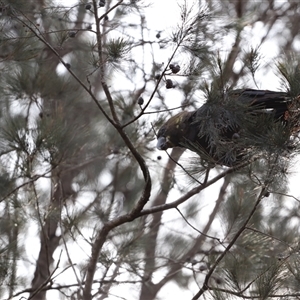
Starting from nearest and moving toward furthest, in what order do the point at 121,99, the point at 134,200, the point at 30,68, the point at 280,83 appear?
the point at 280,83, the point at 121,99, the point at 30,68, the point at 134,200

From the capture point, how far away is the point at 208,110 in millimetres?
1986

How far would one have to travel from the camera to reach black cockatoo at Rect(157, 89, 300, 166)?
1.84m

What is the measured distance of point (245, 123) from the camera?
6.28 feet

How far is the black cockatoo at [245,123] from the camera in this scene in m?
1.84

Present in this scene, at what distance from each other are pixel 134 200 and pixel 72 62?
2.90 ft

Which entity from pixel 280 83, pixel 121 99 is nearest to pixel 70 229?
pixel 121 99

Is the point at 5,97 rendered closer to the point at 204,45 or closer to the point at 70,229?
the point at 70,229

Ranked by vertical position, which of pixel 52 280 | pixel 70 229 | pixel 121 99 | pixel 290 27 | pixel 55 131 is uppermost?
→ pixel 290 27

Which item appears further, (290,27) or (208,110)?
(290,27)

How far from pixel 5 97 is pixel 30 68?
0.20m

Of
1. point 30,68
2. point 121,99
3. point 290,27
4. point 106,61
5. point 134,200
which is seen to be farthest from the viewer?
point 290,27

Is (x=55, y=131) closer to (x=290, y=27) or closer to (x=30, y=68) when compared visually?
(x=30, y=68)

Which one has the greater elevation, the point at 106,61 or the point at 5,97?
the point at 5,97

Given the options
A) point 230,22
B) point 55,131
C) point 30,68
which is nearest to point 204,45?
point 230,22
